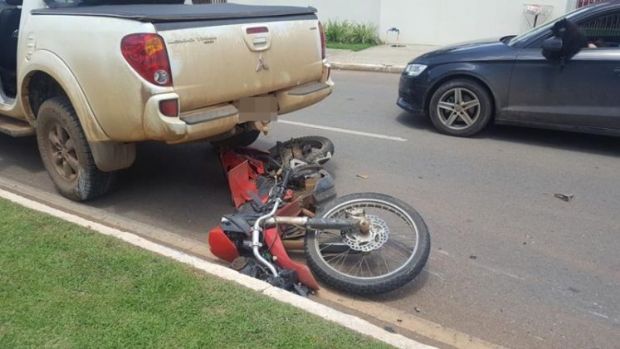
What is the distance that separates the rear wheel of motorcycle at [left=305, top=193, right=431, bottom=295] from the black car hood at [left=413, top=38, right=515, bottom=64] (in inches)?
135

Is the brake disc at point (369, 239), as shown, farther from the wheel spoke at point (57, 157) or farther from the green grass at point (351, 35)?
the green grass at point (351, 35)

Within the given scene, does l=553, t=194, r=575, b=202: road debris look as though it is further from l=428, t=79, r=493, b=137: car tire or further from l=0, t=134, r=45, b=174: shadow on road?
l=0, t=134, r=45, b=174: shadow on road

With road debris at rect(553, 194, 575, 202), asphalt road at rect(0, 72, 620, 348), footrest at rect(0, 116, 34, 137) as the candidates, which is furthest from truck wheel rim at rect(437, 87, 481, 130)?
footrest at rect(0, 116, 34, 137)

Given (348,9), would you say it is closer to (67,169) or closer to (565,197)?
(565,197)

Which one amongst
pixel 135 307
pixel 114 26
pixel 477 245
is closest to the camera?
pixel 135 307

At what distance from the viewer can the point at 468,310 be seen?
3.33 m

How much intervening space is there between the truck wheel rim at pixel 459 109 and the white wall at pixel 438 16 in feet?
24.6

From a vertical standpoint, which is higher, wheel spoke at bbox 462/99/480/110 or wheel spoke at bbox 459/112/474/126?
wheel spoke at bbox 462/99/480/110

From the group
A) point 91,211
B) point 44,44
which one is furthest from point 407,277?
point 44,44

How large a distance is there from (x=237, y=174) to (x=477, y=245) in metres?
1.87

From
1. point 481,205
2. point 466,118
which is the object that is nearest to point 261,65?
point 481,205

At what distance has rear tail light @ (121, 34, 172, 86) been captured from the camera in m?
3.59

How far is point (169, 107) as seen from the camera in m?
3.69

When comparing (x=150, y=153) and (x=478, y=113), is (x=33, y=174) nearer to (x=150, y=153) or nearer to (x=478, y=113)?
(x=150, y=153)
